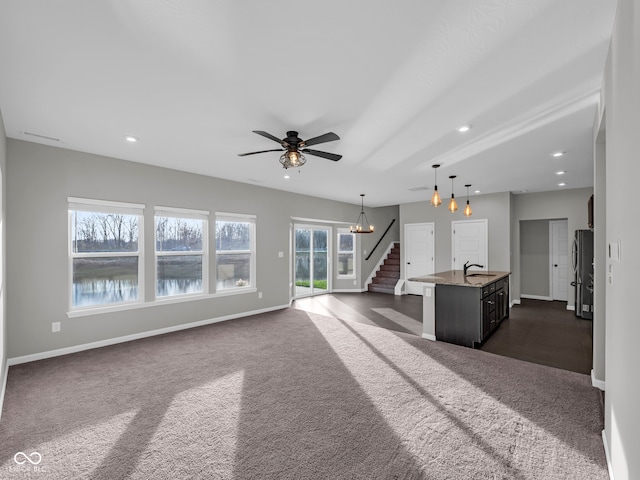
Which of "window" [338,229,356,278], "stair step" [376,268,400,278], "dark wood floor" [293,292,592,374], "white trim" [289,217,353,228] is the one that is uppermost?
"white trim" [289,217,353,228]

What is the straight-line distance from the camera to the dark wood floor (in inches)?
159

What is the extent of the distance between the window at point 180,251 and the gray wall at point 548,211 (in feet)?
22.6

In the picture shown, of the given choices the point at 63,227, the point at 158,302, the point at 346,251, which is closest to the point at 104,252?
the point at 63,227

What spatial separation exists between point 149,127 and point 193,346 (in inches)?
113

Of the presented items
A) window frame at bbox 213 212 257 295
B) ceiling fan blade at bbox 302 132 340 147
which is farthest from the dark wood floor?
ceiling fan blade at bbox 302 132 340 147

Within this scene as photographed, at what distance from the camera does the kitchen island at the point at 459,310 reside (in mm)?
4301

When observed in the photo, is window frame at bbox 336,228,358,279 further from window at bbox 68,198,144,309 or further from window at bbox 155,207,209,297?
window at bbox 68,198,144,309

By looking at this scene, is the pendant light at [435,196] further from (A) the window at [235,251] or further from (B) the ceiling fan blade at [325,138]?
(A) the window at [235,251]

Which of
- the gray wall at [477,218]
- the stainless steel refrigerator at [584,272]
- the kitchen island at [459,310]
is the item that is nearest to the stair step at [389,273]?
the gray wall at [477,218]

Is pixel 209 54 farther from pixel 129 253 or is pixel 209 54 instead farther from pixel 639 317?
pixel 129 253

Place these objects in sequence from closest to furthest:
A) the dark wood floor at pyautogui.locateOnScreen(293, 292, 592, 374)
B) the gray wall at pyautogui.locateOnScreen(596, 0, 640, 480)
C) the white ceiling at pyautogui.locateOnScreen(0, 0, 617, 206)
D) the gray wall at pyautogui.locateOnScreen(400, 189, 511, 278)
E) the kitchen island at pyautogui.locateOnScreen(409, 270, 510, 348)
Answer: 1. the gray wall at pyautogui.locateOnScreen(596, 0, 640, 480)
2. the white ceiling at pyautogui.locateOnScreen(0, 0, 617, 206)
3. the dark wood floor at pyautogui.locateOnScreen(293, 292, 592, 374)
4. the kitchen island at pyautogui.locateOnScreen(409, 270, 510, 348)
5. the gray wall at pyautogui.locateOnScreen(400, 189, 511, 278)

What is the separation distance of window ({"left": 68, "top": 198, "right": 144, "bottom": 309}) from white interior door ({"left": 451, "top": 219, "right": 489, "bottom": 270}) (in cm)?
691

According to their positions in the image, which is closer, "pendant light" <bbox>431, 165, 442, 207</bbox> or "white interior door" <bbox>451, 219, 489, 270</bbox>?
"pendant light" <bbox>431, 165, 442, 207</bbox>

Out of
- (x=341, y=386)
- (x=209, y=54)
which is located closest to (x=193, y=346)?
(x=341, y=386)
